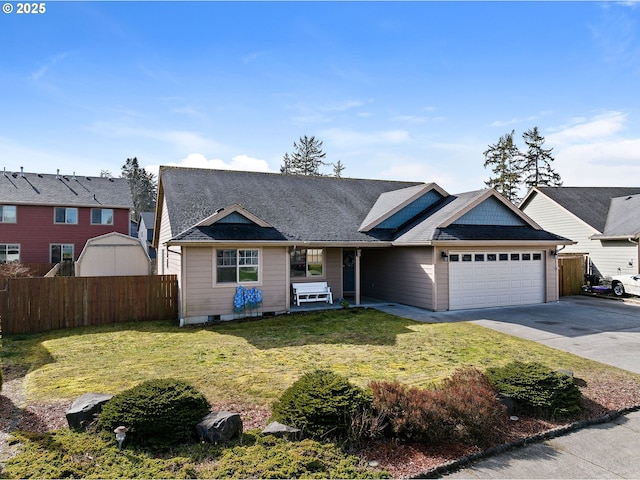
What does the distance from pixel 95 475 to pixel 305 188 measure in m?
15.6

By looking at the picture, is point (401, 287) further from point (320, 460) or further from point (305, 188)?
point (320, 460)

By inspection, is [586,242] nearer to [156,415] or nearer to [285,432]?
[285,432]

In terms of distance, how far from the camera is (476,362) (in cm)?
872

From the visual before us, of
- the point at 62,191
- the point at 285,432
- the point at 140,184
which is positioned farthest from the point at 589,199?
the point at 140,184

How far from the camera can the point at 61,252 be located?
91.1 feet

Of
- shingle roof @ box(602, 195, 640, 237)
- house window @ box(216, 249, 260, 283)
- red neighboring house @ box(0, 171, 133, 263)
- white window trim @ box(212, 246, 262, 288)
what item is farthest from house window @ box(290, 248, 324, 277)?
red neighboring house @ box(0, 171, 133, 263)

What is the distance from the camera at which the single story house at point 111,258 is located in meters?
20.8

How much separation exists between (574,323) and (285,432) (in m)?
11.7

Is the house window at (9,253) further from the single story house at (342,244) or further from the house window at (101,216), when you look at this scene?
the single story house at (342,244)

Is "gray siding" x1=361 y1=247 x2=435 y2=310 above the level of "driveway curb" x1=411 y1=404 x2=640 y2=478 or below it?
above

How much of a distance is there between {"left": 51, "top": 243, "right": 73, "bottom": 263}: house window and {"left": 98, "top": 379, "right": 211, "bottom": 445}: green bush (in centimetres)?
2702

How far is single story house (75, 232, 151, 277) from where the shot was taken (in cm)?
2078

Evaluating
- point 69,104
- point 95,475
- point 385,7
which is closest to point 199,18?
point 385,7

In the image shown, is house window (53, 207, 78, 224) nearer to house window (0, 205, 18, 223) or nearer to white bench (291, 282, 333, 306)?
house window (0, 205, 18, 223)
